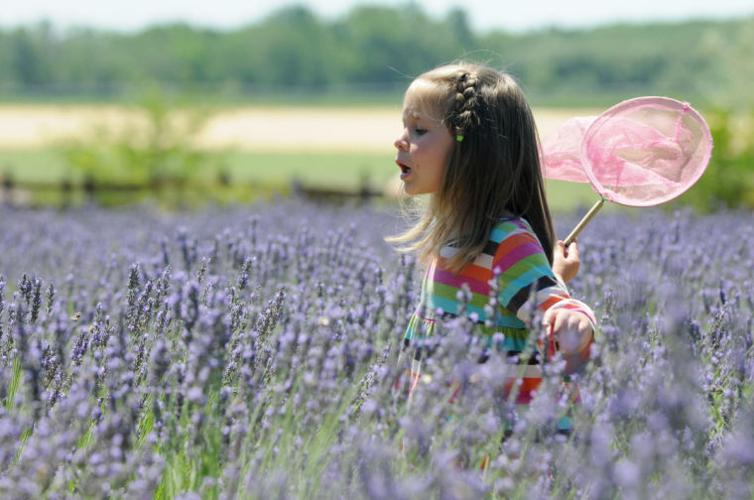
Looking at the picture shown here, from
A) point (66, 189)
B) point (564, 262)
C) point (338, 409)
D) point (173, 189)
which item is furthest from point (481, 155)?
point (66, 189)

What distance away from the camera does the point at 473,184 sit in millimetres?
2887

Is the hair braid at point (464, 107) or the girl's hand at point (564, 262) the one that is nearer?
the hair braid at point (464, 107)

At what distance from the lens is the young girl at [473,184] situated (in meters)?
2.75

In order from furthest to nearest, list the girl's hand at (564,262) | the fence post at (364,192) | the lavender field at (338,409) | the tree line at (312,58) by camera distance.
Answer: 1. the tree line at (312,58)
2. the fence post at (364,192)
3. the girl's hand at (564,262)
4. the lavender field at (338,409)

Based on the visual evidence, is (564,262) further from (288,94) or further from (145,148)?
(288,94)

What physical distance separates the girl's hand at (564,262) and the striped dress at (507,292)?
0.25m

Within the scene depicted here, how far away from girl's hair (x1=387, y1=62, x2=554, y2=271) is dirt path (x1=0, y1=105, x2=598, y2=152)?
3273 cm

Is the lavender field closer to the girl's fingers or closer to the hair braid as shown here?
the girl's fingers

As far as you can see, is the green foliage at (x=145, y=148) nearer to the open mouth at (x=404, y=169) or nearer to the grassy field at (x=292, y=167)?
the grassy field at (x=292, y=167)

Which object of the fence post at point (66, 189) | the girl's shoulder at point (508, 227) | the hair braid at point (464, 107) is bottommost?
the fence post at point (66, 189)

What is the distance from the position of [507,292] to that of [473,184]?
40cm


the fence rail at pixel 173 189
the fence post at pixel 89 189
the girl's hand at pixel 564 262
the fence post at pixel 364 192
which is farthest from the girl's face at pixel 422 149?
the fence post at pixel 89 189

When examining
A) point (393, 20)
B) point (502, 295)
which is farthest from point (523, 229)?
point (393, 20)

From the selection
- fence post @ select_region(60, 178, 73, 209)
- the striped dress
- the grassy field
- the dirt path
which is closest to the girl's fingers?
the striped dress
